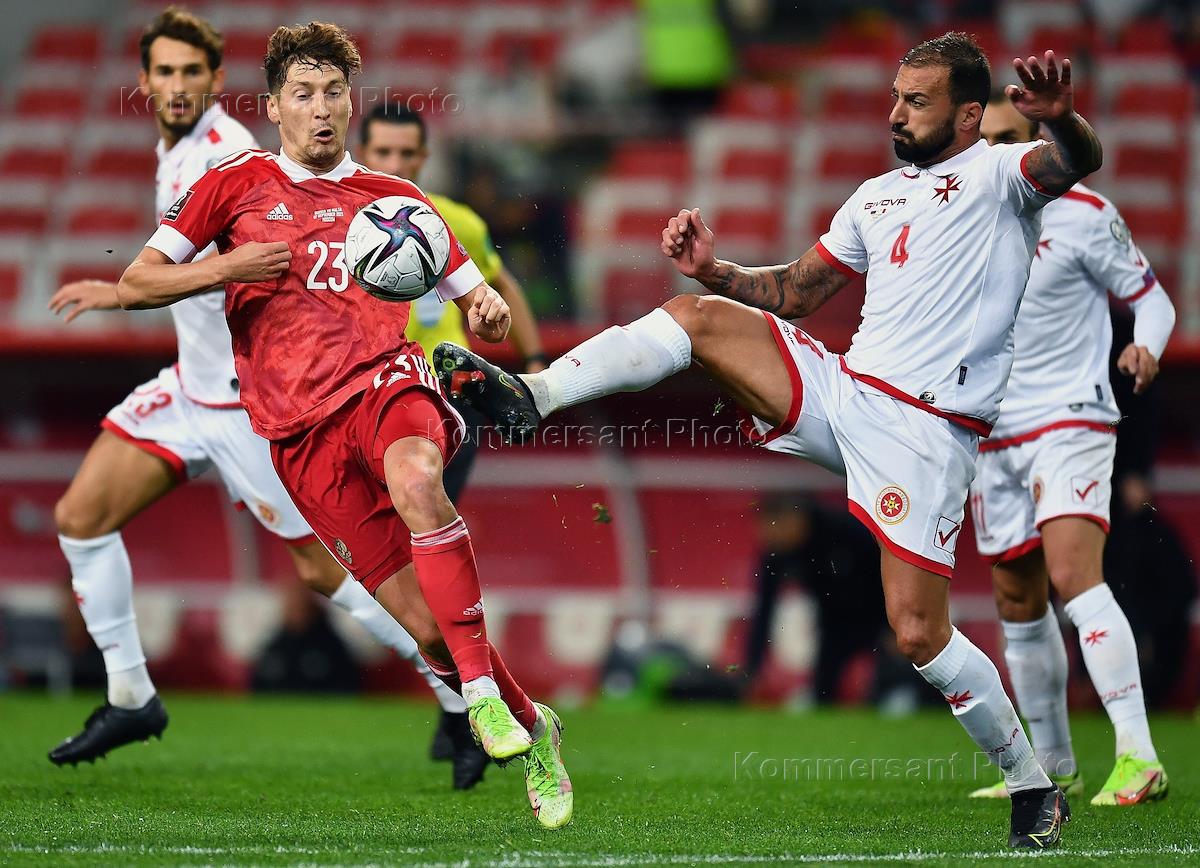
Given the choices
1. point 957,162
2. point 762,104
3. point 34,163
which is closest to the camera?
point 957,162

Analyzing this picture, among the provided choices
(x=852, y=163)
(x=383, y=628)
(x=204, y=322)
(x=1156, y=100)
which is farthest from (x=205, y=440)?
(x=1156, y=100)

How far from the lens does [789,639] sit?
40.1 feet

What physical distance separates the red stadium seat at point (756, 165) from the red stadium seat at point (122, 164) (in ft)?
15.7

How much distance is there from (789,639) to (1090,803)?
20.0ft

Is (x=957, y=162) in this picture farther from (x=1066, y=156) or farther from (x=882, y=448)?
(x=882, y=448)

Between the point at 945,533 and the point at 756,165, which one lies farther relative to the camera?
the point at 756,165

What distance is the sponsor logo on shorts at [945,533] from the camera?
16.6 feet

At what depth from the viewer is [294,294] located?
5215mm

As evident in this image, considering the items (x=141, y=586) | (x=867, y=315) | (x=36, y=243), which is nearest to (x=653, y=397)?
(x=141, y=586)

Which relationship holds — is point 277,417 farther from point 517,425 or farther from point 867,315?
point 867,315

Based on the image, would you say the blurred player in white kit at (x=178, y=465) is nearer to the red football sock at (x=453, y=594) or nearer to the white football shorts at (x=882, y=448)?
the red football sock at (x=453, y=594)

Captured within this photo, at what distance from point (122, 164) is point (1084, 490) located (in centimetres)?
1022

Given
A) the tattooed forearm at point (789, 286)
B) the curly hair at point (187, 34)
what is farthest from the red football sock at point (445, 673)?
the curly hair at point (187, 34)

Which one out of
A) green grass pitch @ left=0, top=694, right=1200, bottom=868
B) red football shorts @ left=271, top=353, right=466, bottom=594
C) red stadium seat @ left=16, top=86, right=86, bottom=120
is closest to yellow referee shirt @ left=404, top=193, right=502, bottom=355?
red football shorts @ left=271, top=353, right=466, bottom=594
